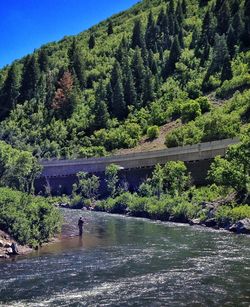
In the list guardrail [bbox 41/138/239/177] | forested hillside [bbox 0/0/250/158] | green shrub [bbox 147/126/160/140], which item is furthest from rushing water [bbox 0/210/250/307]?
green shrub [bbox 147/126/160/140]

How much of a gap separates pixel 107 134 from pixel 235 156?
55.3 m

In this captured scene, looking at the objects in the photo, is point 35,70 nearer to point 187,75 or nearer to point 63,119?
point 63,119

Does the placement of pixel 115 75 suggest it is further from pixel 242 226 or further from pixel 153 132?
pixel 242 226

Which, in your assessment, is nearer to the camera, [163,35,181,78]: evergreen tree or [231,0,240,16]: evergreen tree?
[163,35,181,78]: evergreen tree

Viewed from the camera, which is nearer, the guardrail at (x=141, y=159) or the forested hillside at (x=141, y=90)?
the guardrail at (x=141, y=159)

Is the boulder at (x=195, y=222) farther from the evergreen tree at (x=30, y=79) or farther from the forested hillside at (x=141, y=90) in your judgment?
the evergreen tree at (x=30, y=79)

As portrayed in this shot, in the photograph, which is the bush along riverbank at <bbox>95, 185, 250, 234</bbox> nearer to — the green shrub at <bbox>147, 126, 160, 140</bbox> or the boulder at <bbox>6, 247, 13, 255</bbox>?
Result: the boulder at <bbox>6, 247, 13, 255</bbox>

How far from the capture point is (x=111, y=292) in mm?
22984

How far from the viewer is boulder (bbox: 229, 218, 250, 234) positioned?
4041 cm

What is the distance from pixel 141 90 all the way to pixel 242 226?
7909 centimetres

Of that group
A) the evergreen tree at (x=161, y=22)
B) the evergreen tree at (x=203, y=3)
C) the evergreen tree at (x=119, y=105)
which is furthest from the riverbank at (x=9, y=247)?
the evergreen tree at (x=203, y=3)

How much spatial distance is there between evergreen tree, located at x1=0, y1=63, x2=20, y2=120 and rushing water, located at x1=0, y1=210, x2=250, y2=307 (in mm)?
99910

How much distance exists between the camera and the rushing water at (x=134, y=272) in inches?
866

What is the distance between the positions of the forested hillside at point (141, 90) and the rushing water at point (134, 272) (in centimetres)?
3920
